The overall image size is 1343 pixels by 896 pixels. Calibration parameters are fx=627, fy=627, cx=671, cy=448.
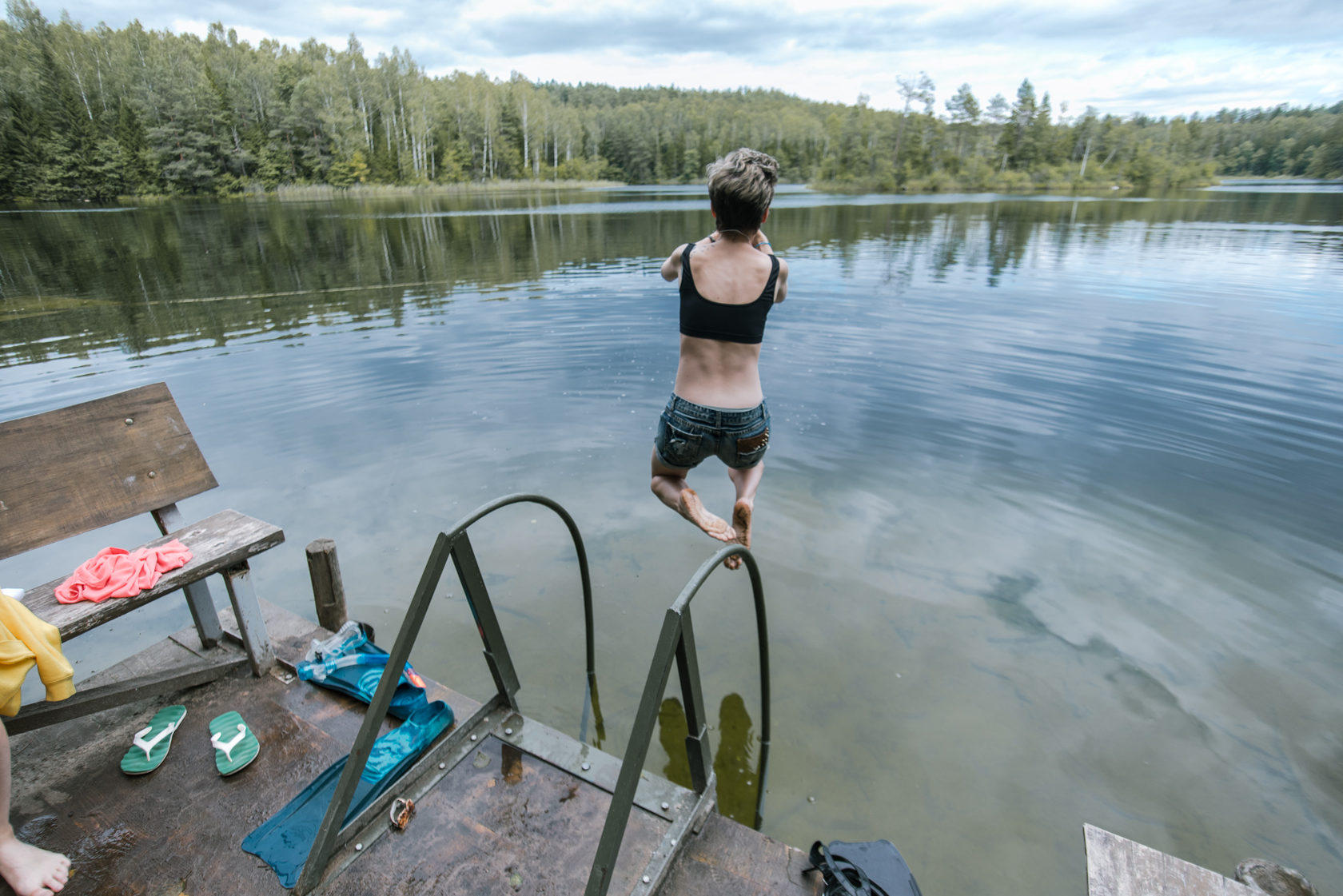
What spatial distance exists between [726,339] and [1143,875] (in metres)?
2.89

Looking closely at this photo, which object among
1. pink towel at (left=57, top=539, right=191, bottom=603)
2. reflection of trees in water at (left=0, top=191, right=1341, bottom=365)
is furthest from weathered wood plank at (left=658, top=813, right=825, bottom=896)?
reflection of trees in water at (left=0, top=191, right=1341, bottom=365)

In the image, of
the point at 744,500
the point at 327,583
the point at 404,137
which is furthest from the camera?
the point at 404,137

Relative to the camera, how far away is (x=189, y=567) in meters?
2.91

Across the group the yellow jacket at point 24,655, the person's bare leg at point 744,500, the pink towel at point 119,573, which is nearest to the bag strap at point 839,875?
the person's bare leg at point 744,500

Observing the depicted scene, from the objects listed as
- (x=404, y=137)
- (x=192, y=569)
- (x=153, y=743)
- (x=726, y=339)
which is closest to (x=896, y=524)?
(x=726, y=339)

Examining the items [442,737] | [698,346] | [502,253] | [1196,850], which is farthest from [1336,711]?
[502,253]

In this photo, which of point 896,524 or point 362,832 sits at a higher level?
point 362,832

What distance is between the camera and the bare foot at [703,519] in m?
3.72

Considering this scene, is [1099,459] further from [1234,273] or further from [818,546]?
[1234,273]

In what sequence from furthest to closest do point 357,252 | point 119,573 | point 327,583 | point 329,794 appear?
point 357,252 → point 327,583 → point 119,573 → point 329,794

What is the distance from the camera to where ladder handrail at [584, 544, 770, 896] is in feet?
5.87

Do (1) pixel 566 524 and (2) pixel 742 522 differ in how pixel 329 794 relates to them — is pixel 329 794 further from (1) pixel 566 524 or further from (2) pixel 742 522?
(2) pixel 742 522

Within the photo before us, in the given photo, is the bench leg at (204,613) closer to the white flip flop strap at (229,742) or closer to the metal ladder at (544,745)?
the white flip flop strap at (229,742)

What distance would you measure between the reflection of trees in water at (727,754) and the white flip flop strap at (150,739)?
2.33 meters
